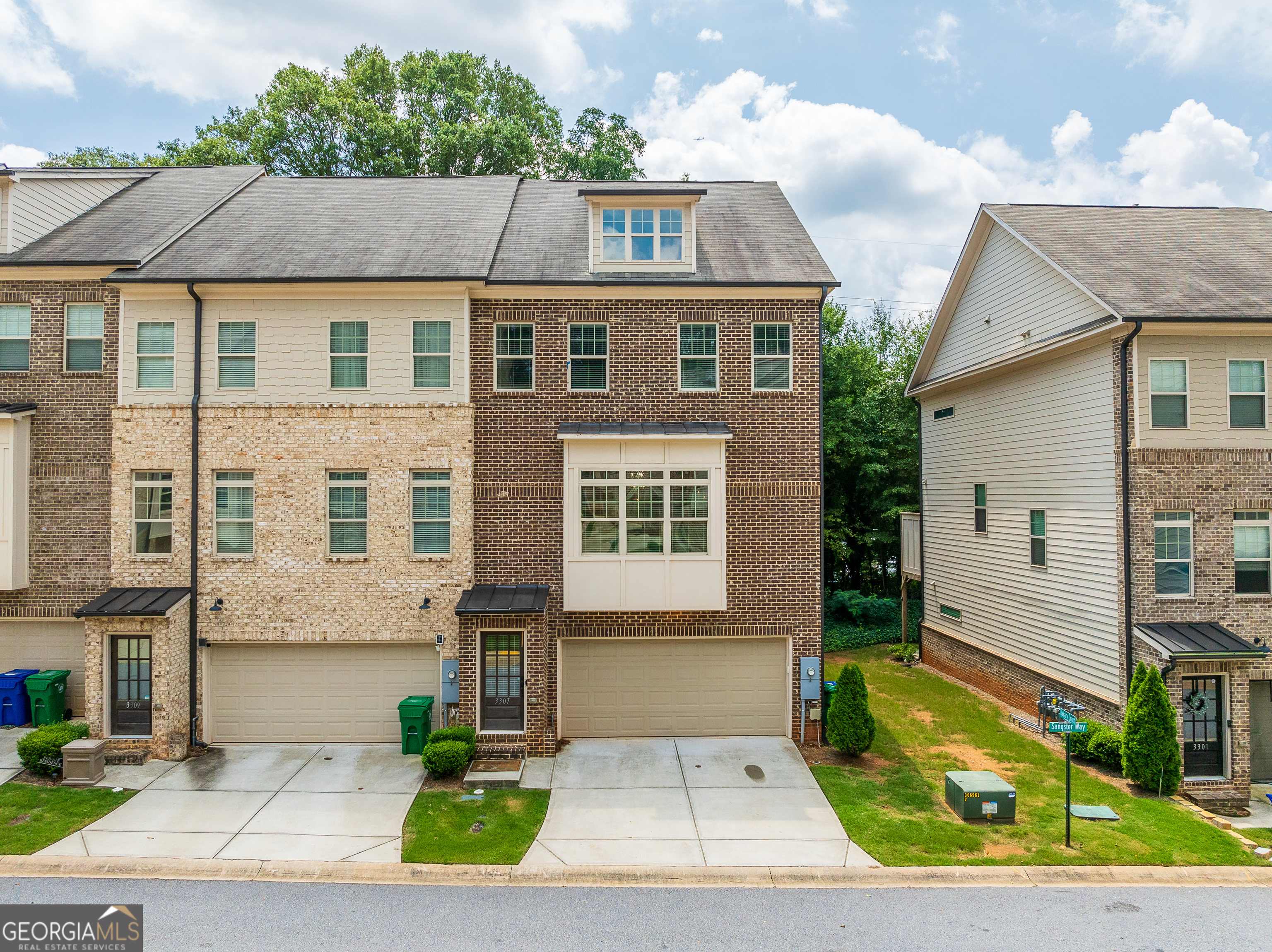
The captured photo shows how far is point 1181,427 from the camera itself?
12.0 metres

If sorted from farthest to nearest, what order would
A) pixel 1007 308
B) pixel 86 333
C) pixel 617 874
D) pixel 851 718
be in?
pixel 1007 308, pixel 86 333, pixel 851 718, pixel 617 874

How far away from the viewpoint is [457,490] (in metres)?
12.3

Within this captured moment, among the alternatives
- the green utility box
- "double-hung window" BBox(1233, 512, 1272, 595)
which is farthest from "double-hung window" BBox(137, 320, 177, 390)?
"double-hung window" BBox(1233, 512, 1272, 595)

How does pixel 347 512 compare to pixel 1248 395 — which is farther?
pixel 347 512

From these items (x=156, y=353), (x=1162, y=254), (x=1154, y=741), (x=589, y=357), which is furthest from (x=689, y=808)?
(x=1162, y=254)

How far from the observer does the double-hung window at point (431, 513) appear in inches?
487

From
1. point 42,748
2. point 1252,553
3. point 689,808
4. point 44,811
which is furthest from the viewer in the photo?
point 1252,553

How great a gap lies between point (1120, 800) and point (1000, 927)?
4800mm

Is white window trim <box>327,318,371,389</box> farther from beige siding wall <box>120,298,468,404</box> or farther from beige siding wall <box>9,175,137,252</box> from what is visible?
beige siding wall <box>9,175,137,252</box>

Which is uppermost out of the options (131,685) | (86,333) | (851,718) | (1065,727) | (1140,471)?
(86,333)

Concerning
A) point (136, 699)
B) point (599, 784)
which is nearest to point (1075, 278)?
point (599, 784)

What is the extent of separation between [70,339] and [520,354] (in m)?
8.75

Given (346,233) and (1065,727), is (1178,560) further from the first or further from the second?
(346,233)

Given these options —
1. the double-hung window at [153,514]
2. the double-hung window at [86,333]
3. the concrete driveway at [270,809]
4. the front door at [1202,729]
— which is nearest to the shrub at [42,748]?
the concrete driveway at [270,809]
